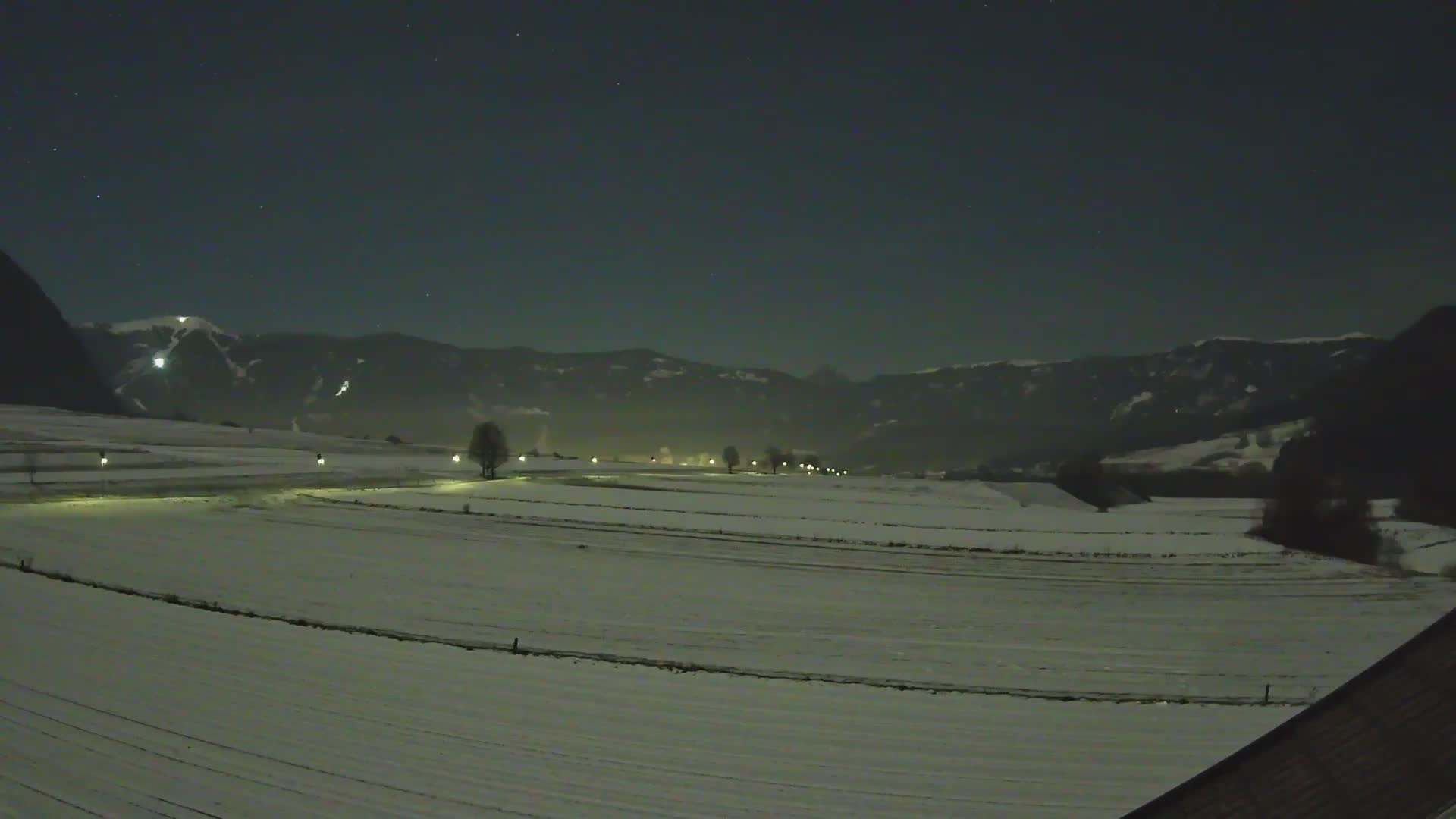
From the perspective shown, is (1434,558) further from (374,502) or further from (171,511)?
(171,511)

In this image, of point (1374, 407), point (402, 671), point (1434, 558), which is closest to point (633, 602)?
point (402, 671)

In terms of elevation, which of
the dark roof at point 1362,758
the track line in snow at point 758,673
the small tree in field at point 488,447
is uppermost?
the dark roof at point 1362,758

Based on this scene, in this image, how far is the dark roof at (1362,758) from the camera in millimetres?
3334

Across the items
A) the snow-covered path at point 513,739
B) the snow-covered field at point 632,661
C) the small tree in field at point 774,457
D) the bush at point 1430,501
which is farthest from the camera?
the small tree in field at point 774,457

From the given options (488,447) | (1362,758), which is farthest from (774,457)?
(1362,758)

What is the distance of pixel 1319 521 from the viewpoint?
55375 mm

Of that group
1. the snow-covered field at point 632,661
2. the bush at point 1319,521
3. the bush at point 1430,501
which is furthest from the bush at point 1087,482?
the snow-covered field at point 632,661

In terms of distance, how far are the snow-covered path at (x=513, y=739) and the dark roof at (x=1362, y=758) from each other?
10.5 m

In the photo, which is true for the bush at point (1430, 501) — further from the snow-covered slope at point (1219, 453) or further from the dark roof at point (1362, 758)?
the snow-covered slope at point (1219, 453)

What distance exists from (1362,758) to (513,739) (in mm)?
14765

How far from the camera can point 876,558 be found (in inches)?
1704

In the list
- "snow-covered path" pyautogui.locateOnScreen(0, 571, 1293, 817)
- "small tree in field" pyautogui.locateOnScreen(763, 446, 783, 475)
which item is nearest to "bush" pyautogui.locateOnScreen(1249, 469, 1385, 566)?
"snow-covered path" pyautogui.locateOnScreen(0, 571, 1293, 817)

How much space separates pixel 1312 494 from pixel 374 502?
6124 cm

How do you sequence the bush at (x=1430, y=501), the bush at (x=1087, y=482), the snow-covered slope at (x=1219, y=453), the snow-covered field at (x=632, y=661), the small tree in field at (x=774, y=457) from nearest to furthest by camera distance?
the snow-covered field at (x=632, y=661) < the bush at (x=1430, y=501) < the bush at (x=1087, y=482) < the snow-covered slope at (x=1219, y=453) < the small tree in field at (x=774, y=457)
